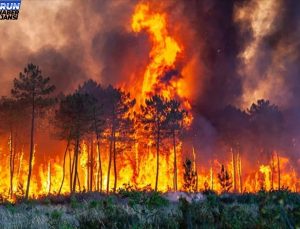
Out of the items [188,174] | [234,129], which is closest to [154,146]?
[234,129]

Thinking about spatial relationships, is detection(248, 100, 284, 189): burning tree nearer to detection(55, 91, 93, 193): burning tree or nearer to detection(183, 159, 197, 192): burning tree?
detection(55, 91, 93, 193): burning tree

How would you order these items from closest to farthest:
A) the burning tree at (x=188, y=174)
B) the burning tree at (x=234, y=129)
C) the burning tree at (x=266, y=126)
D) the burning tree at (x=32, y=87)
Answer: the burning tree at (x=188, y=174)
the burning tree at (x=32, y=87)
the burning tree at (x=234, y=129)
the burning tree at (x=266, y=126)

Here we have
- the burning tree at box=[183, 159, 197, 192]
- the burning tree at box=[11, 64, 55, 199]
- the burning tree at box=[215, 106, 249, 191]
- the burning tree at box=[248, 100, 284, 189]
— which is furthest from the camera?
the burning tree at box=[248, 100, 284, 189]

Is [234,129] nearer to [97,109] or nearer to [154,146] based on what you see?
[154,146]

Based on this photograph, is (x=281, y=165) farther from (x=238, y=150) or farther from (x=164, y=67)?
(x=164, y=67)

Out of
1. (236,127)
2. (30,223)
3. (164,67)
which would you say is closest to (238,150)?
(236,127)

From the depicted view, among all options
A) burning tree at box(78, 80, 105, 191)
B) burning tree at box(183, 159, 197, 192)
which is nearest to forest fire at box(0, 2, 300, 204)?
burning tree at box(78, 80, 105, 191)

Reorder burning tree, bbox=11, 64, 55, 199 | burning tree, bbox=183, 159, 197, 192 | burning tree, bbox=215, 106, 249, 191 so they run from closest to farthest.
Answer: burning tree, bbox=183, 159, 197, 192 < burning tree, bbox=11, 64, 55, 199 < burning tree, bbox=215, 106, 249, 191

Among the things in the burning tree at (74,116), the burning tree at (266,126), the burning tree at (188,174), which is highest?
the burning tree at (266,126)

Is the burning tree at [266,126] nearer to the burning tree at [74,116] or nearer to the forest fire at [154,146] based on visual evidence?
the forest fire at [154,146]

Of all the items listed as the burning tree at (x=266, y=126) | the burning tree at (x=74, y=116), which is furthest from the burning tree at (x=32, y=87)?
the burning tree at (x=266, y=126)

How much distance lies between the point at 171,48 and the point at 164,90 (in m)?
19.3

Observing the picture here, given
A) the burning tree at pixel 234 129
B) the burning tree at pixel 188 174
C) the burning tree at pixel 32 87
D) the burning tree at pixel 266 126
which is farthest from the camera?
the burning tree at pixel 266 126

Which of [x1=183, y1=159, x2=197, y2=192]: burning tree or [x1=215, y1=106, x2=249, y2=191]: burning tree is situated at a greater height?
[x1=215, y1=106, x2=249, y2=191]: burning tree
